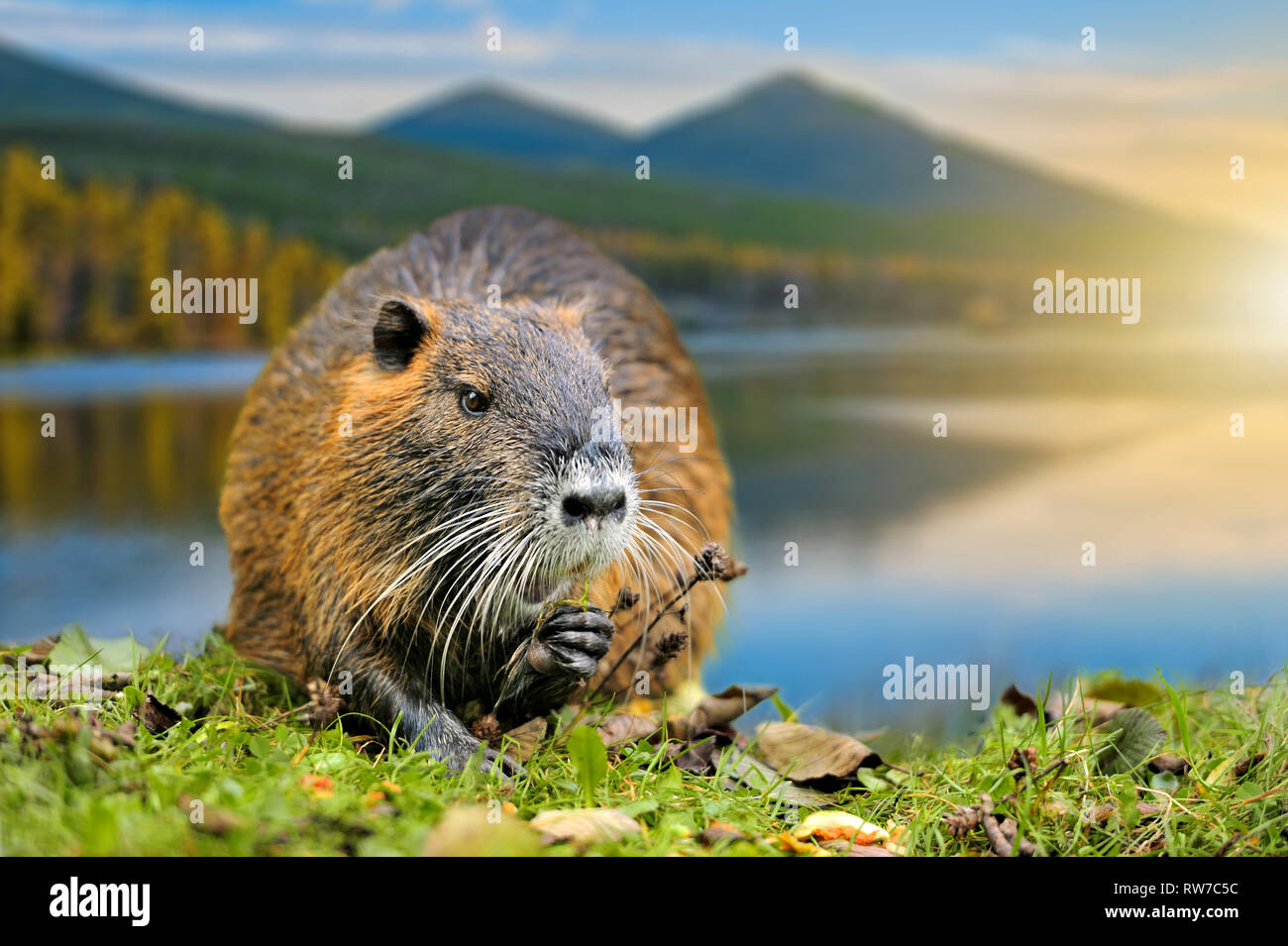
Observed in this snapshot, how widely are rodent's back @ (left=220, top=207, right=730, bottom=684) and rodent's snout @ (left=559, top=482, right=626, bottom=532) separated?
89 centimetres

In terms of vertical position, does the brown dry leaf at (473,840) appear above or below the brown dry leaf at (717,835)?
above

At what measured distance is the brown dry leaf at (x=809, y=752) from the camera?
4.49 meters

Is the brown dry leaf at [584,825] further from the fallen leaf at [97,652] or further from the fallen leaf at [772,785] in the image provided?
the fallen leaf at [97,652]

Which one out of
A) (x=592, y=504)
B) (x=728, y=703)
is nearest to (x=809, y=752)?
(x=728, y=703)

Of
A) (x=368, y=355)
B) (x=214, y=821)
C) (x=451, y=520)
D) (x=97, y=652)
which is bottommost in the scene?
(x=214, y=821)

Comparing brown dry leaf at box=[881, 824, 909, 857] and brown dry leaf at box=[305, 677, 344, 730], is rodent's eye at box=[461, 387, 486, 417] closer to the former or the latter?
brown dry leaf at box=[305, 677, 344, 730]

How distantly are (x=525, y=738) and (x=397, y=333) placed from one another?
1.56m

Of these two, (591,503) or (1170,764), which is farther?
(1170,764)

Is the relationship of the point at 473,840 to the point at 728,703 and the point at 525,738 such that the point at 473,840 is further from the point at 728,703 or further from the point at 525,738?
the point at 728,703

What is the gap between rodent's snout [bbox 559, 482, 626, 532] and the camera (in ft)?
13.0

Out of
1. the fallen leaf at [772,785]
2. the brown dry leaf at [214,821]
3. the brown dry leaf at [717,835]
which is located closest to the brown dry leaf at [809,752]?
the fallen leaf at [772,785]

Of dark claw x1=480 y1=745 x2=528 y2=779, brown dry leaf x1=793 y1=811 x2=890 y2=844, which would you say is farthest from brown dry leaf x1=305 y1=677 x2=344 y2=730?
brown dry leaf x1=793 y1=811 x2=890 y2=844

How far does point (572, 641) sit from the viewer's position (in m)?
4.25
